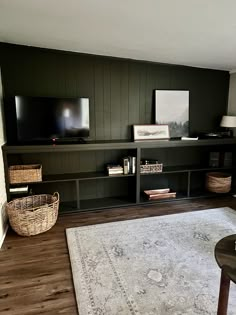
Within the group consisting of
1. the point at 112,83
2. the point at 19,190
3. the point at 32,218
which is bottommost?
the point at 32,218

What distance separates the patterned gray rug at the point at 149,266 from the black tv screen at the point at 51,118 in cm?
122

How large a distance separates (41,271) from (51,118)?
1.74 m

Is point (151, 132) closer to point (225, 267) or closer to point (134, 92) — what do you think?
point (134, 92)

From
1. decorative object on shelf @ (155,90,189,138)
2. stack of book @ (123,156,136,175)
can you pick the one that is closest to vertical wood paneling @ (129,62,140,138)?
decorative object on shelf @ (155,90,189,138)

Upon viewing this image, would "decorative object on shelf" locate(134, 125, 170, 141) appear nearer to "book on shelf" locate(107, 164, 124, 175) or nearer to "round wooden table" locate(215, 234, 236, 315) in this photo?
"book on shelf" locate(107, 164, 124, 175)

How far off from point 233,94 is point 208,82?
18.2 inches

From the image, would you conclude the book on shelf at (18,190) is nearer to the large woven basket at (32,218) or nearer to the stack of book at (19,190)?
the stack of book at (19,190)

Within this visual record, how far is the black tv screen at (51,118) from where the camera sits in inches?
110

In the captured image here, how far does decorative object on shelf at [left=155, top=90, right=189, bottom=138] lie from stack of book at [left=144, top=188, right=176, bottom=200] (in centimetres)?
88

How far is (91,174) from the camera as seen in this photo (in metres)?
3.28

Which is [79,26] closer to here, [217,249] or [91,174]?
[91,174]

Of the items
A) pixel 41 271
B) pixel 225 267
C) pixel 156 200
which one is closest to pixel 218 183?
pixel 156 200

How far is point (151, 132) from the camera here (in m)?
3.47

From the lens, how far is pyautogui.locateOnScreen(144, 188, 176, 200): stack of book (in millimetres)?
3484
